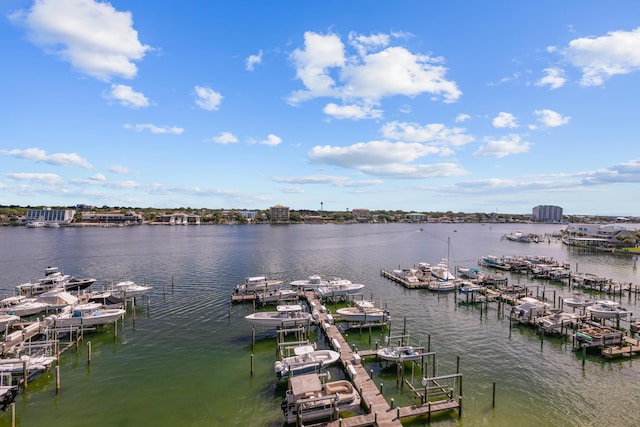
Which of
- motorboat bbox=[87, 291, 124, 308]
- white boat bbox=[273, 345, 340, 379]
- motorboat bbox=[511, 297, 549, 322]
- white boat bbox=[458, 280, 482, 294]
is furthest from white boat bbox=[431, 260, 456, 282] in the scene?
motorboat bbox=[87, 291, 124, 308]

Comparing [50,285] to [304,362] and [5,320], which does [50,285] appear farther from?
[304,362]

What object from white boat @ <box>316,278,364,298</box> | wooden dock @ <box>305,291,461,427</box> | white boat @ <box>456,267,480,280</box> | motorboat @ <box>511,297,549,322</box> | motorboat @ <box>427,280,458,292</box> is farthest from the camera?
white boat @ <box>456,267,480,280</box>

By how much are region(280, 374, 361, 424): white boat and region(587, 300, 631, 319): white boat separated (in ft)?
113

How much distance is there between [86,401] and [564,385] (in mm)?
35305

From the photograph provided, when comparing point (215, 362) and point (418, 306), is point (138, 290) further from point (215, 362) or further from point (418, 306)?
point (418, 306)

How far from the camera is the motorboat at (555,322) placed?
35844 mm

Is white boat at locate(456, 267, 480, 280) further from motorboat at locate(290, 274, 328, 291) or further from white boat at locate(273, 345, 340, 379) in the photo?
white boat at locate(273, 345, 340, 379)

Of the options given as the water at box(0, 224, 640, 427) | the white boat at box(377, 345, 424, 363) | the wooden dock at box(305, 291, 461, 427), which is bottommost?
the water at box(0, 224, 640, 427)

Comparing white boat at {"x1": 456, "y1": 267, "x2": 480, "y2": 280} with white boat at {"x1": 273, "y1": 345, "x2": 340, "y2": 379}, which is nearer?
white boat at {"x1": 273, "y1": 345, "x2": 340, "y2": 379}

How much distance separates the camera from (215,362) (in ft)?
97.2

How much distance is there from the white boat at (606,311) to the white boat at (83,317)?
178 feet

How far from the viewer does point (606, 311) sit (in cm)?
3916

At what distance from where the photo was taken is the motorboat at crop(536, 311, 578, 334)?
118ft

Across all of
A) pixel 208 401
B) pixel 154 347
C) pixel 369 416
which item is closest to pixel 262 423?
pixel 208 401
